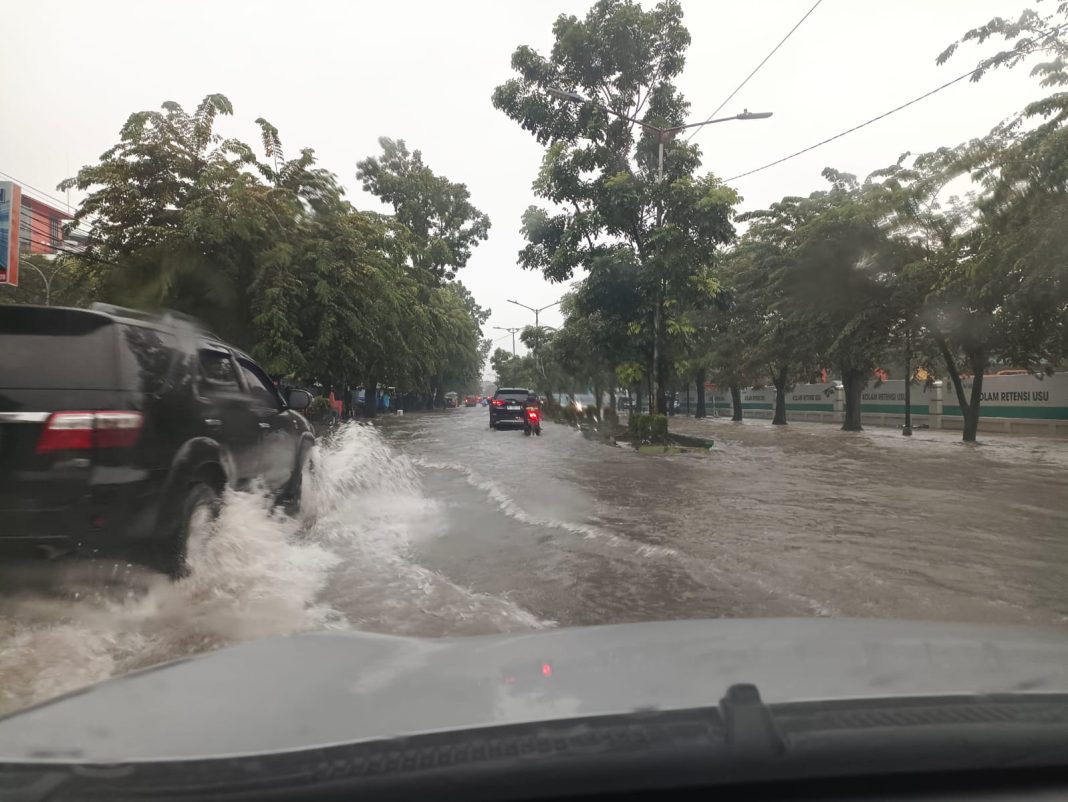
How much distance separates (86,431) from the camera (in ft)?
13.2

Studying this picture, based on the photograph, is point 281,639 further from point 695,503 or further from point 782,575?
point 695,503

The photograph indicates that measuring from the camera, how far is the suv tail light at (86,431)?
3939 mm

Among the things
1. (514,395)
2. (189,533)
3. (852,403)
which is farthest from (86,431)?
(852,403)

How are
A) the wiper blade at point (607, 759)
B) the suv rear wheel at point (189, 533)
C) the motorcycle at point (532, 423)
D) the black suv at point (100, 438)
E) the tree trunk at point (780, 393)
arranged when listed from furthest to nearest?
the tree trunk at point (780, 393), the motorcycle at point (532, 423), the suv rear wheel at point (189, 533), the black suv at point (100, 438), the wiper blade at point (607, 759)

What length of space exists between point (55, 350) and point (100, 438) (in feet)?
1.79

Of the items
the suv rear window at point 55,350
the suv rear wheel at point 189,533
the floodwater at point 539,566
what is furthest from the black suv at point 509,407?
the suv rear window at point 55,350

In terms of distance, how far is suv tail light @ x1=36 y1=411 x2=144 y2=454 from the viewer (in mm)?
3939

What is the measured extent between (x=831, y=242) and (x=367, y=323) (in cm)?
1408

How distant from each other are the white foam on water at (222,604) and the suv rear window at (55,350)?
99 centimetres

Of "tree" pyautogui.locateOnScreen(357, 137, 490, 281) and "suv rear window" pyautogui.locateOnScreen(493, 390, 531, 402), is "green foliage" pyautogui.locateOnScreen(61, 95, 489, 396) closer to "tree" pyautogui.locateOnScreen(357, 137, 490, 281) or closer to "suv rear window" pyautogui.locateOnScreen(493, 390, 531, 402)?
"suv rear window" pyautogui.locateOnScreen(493, 390, 531, 402)

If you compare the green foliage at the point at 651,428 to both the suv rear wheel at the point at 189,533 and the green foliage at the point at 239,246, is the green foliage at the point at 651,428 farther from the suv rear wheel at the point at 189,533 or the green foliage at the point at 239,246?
the suv rear wheel at the point at 189,533

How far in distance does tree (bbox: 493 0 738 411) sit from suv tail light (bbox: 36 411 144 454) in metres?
15.5

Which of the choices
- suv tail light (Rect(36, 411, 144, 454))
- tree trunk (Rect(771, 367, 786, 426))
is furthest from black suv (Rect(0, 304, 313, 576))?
tree trunk (Rect(771, 367, 786, 426))

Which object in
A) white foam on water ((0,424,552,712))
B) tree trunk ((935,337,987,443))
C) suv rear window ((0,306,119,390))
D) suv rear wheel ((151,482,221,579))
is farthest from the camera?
tree trunk ((935,337,987,443))
